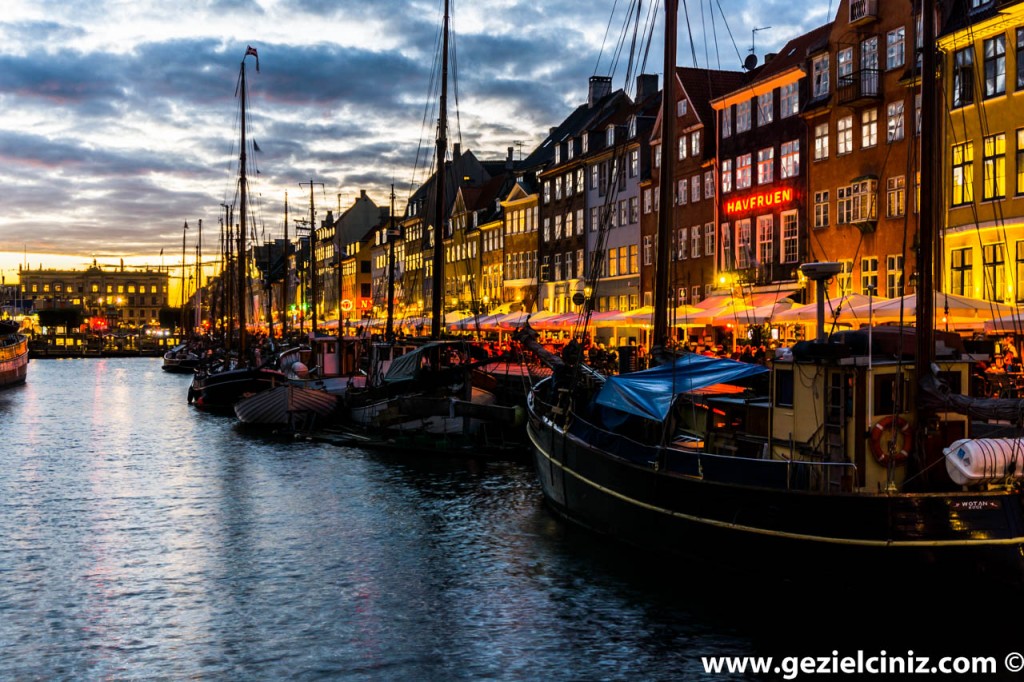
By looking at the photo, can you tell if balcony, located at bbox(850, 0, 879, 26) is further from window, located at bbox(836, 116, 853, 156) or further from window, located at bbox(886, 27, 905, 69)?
window, located at bbox(836, 116, 853, 156)

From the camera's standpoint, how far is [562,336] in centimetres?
6338

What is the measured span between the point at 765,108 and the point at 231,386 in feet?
105

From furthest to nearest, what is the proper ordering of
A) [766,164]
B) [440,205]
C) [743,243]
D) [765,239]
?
[743,243] < [766,164] < [765,239] < [440,205]

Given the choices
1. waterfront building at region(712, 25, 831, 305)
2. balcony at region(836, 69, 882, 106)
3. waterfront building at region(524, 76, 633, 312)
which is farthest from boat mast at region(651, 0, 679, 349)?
waterfront building at region(524, 76, 633, 312)

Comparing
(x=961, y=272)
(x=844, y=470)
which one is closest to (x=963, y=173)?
(x=961, y=272)

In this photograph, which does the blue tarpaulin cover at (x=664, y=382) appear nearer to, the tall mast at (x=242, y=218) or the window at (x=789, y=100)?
the window at (x=789, y=100)

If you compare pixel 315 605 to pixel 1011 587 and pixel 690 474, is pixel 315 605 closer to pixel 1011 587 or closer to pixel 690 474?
pixel 690 474

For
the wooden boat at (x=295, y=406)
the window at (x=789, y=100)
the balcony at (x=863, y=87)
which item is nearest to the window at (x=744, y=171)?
the window at (x=789, y=100)

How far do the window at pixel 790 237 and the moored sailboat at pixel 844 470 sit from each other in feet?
105

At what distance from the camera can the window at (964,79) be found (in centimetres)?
3991

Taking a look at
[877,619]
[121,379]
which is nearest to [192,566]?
[877,619]

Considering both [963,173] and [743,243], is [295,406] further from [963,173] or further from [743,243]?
[963,173]

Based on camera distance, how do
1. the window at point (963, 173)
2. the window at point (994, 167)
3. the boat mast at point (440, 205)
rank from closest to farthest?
1. the window at point (994, 167)
2. the window at point (963, 173)
3. the boat mast at point (440, 205)

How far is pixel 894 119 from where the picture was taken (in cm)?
4575
